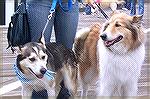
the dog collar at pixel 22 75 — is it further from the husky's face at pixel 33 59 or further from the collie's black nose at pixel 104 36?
the collie's black nose at pixel 104 36

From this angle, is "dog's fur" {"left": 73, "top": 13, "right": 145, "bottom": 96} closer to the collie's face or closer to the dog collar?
the collie's face

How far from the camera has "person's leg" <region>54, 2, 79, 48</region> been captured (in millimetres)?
5259

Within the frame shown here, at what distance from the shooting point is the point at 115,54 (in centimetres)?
541

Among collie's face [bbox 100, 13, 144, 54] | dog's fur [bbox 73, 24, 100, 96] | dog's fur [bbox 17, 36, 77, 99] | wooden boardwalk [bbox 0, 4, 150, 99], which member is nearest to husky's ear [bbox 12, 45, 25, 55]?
dog's fur [bbox 17, 36, 77, 99]

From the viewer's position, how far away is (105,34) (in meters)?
5.23

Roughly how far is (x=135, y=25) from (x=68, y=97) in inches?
44.2

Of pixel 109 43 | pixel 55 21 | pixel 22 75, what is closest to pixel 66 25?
pixel 55 21

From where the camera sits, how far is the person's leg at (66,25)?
5259 millimetres

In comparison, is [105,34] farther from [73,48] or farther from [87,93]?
[87,93]

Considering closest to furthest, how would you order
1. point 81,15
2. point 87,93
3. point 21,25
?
point 21,25 → point 81,15 → point 87,93

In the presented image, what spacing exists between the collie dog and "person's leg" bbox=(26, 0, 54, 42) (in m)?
0.61

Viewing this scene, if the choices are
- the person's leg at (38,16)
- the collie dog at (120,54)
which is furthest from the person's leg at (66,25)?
the collie dog at (120,54)

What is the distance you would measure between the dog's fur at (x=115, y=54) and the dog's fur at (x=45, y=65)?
0.19m

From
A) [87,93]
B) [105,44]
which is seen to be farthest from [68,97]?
[105,44]
